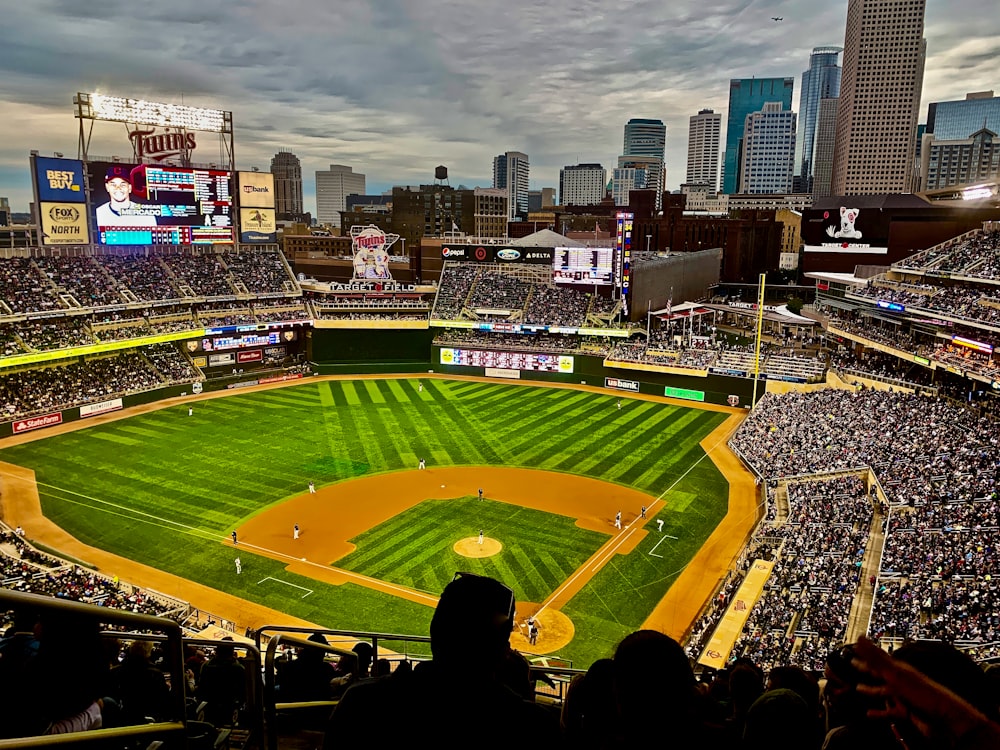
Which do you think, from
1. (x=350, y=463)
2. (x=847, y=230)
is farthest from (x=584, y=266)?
(x=350, y=463)

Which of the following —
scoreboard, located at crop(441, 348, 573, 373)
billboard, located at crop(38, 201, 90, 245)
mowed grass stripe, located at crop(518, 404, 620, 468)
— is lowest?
mowed grass stripe, located at crop(518, 404, 620, 468)

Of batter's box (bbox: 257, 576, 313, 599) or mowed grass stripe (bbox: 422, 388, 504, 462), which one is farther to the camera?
mowed grass stripe (bbox: 422, 388, 504, 462)

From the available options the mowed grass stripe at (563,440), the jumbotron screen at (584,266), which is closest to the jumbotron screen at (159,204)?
the jumbotron screen at (584,266)

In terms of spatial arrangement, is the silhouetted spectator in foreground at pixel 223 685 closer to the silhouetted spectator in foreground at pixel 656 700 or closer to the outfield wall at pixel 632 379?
the silhouetted spectator in foreground at pixel 656 700

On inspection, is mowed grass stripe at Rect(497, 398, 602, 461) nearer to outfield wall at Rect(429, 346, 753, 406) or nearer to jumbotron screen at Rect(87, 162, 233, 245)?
outfield wall at Rect(429, 346, 753, 406)

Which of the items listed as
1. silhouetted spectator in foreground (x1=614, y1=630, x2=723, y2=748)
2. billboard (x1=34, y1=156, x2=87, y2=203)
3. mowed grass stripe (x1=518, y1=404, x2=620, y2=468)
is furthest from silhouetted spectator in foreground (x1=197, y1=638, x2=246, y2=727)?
billboard (x1=34, y1=156, x2=87, y2=203)

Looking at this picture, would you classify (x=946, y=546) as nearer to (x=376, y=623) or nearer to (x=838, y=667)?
(x=376, y=623)

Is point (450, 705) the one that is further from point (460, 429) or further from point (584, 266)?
point (584, 266)
